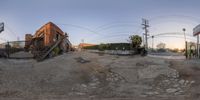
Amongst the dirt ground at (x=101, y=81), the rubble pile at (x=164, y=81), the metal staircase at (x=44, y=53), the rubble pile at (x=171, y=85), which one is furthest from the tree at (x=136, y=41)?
the rubble pile at (x=171, y=85)

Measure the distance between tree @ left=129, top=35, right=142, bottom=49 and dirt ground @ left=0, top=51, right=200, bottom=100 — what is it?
41.1 ft

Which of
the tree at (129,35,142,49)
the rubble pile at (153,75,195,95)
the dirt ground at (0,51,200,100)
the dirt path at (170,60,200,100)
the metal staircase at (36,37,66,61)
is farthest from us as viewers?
the tree at (129,35,142,49)

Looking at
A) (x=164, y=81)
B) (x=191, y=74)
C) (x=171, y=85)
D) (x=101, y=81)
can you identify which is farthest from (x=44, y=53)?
(x=191, y=74)

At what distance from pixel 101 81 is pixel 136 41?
1749cm

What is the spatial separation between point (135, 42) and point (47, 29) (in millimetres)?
10790

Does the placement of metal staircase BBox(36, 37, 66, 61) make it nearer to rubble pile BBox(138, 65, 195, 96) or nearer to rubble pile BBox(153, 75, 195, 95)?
rubble pile BBox(138, 65, 195, 96)

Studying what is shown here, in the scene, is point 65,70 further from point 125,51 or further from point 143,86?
point 125,51

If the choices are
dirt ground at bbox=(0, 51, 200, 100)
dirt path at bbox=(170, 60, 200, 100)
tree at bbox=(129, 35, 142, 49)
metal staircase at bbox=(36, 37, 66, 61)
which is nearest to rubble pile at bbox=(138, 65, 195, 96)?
dirt ground at bbox=(0, 51, 200, 100)

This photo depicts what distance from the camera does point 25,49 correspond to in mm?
30312

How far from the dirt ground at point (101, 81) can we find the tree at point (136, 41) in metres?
12.5

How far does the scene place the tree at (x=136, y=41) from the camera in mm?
31953

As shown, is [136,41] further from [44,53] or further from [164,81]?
[164,81]

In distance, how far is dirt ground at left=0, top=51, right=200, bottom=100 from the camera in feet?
41.9

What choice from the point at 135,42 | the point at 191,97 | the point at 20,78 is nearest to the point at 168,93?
the point at 191,97
